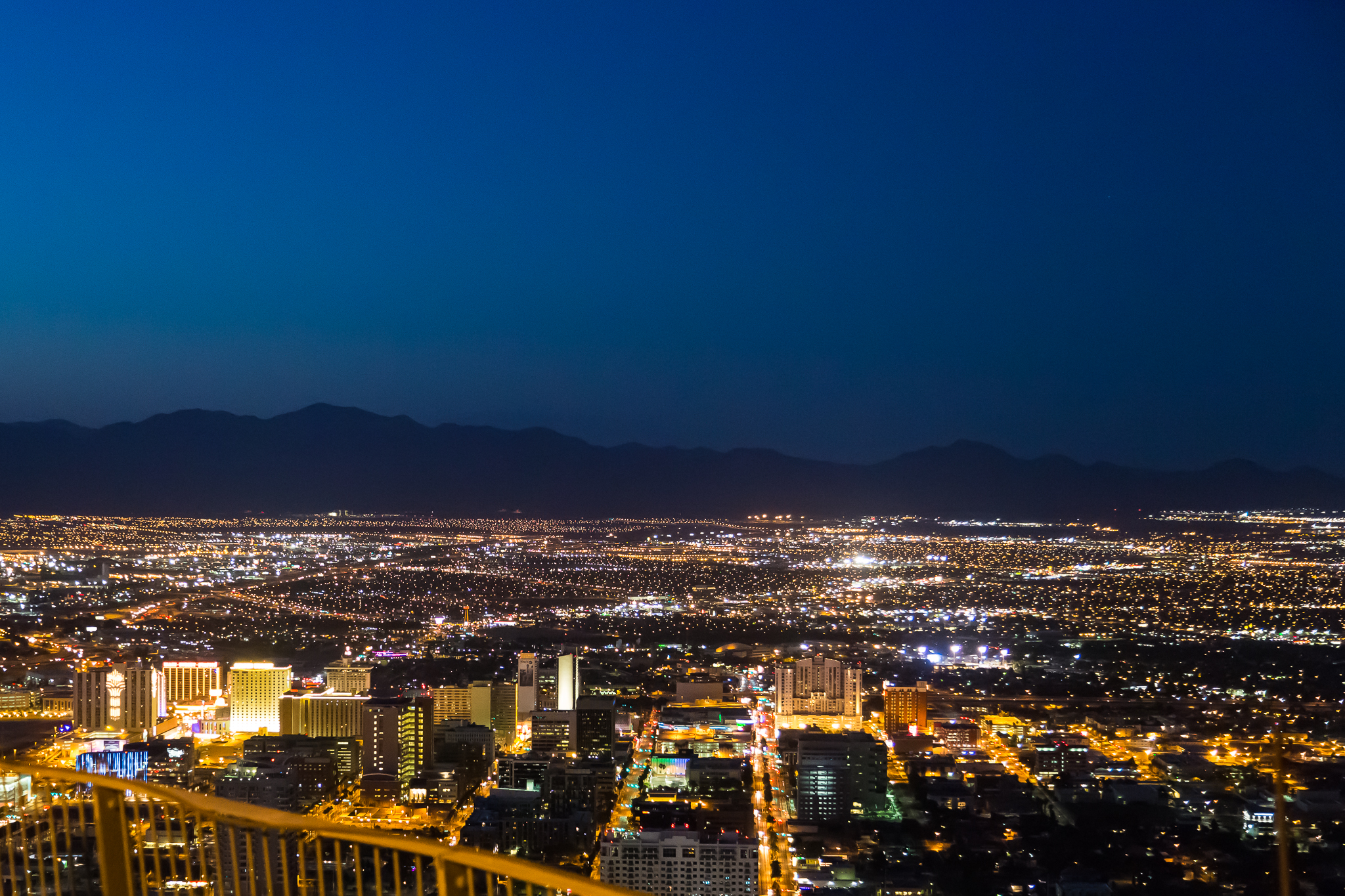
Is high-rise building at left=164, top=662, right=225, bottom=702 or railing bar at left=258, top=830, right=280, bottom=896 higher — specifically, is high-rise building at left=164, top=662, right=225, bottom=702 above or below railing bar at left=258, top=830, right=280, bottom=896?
below

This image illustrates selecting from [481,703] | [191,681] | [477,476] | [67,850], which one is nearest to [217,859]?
[67,850]

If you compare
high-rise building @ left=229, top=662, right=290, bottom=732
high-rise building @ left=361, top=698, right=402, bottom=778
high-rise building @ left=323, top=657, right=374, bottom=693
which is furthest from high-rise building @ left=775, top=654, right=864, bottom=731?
high-rise building @ left=229, top=662, right=290, bottom=732

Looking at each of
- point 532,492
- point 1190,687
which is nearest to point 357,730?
point 1190,687

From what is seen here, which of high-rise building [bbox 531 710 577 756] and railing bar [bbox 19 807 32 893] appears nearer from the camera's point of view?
railing bar [bbox 19 807 32 893]

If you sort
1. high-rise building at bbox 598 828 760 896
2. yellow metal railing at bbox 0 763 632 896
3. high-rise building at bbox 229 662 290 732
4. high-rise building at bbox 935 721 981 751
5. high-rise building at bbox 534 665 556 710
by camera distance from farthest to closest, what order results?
high-rise building at bbox 534 665 556 710 → high-rise building at bbox 229 662 290 732 → high-rise building at bbox 935 721 981 751 → high-rise building at bbox 598 828 760 896 → yellow metal railing at bbox 0 763 632 896

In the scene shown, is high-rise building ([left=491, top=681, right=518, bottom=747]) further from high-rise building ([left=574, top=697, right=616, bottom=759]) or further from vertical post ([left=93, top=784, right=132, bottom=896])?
vertical post ([left=93, top=784, right=132, bottom=896])

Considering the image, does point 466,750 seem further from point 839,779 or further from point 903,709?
point 903,709

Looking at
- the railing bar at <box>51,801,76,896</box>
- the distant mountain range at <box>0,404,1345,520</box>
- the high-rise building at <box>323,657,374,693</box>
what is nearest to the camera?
the railing bar at <box>51,801,76,896</box>
